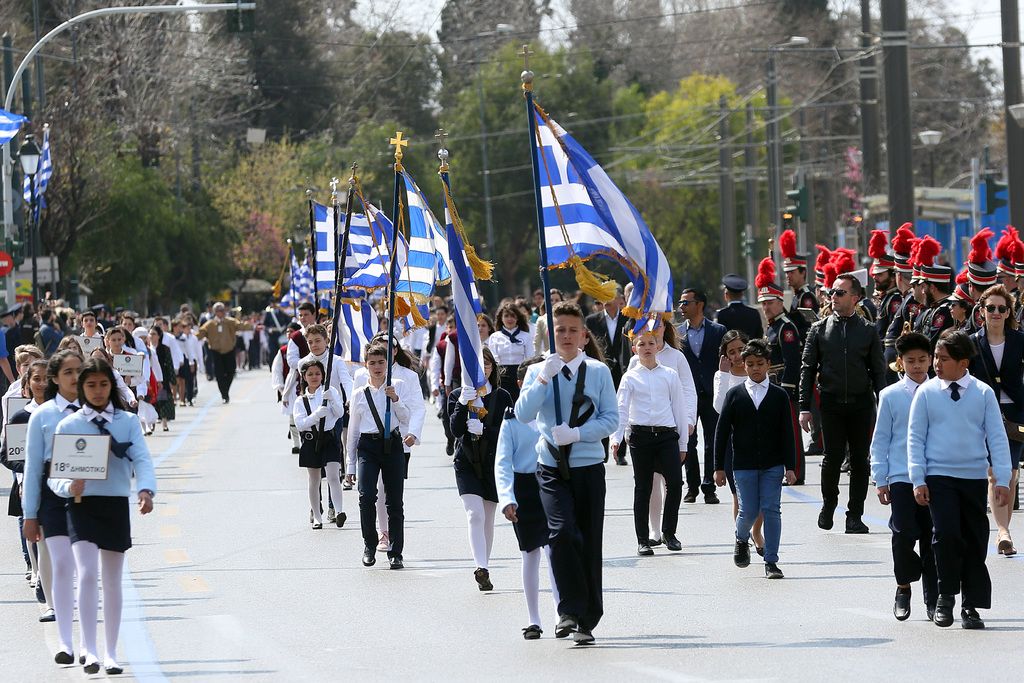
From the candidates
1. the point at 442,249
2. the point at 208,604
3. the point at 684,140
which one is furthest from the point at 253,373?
the point at 208,604

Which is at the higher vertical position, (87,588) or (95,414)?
(95,414)

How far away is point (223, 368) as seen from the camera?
3822 cm

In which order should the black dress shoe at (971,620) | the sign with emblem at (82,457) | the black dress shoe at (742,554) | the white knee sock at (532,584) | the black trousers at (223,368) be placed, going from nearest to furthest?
the sign with emblem at (82,457)
the black dress shoe at (971,620)
the white knee sock at (532,584)
the black dress shoe at (742,554)
the black trousers at (223,368)

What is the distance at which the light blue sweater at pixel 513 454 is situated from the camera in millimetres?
10344

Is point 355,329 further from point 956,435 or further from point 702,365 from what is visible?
point 956,435

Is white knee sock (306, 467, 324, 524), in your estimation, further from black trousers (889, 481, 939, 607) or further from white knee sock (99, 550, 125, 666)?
black trousers (889, 481, 939, 607)

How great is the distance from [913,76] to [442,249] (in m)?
61.4

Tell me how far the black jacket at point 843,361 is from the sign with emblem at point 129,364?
10981 mm

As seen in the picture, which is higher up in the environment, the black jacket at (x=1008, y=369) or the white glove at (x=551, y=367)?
the white glove at (x=551, y=367)

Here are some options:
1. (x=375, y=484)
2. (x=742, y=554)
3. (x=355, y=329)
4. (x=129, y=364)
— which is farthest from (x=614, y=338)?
(x=742, y=554)

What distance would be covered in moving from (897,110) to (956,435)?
17.3 m

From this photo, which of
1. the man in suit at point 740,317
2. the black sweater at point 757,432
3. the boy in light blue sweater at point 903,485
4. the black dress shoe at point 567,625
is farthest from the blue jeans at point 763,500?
the man in suit at point 740,317

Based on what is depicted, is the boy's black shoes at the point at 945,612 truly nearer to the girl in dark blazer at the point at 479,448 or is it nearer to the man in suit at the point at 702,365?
the girl in dark blazer at the point at 479,448

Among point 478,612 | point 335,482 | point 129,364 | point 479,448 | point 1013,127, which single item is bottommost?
point 478,612
